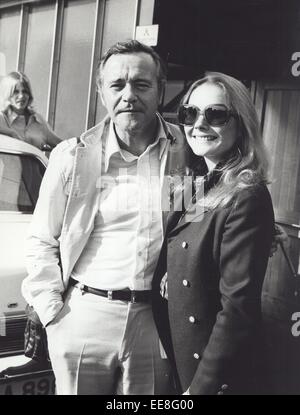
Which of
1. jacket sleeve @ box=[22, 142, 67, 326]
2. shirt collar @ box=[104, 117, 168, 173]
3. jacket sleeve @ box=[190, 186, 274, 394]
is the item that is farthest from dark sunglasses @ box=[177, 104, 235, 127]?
jacket sleeve @ box=[22, 142, 67, 326]

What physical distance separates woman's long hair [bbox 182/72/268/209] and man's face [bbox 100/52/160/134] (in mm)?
308

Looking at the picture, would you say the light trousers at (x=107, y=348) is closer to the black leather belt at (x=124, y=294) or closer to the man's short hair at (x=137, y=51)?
the black leather belt at (x=124, y=294)

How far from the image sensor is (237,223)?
137cm

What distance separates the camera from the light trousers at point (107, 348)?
173cm

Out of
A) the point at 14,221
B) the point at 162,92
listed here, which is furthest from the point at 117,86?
the point at 14,221

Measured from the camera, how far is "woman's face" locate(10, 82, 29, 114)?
2.14 meters

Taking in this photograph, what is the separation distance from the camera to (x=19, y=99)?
214 centimetres

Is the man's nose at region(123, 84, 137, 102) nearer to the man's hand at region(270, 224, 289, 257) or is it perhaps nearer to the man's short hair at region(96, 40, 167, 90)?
the man's short hair at region(96, 40, 167, 90)

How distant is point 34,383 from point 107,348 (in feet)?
1.59

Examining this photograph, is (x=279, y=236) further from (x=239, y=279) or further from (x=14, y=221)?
(x=14, y=221)

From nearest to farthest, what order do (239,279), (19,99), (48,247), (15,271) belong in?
(239,279) → (48,247) → (15,271) → (19,99)

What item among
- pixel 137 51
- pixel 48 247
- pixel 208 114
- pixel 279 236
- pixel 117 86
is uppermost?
pixel 137 51

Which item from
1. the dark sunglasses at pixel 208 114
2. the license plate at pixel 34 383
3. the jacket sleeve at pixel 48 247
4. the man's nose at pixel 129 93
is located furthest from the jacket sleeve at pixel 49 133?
the license plate at pixel 34 383

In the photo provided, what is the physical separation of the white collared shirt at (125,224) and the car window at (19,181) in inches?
16.3
